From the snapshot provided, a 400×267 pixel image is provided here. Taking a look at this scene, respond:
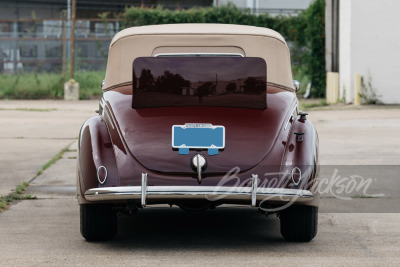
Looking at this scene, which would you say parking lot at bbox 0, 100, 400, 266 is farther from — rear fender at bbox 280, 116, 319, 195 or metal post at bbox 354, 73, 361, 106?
metal post at bbox 354, 73, 361, 106

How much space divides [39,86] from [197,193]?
23.0 metres

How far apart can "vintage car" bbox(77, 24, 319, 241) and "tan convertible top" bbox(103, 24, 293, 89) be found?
0.48 metres

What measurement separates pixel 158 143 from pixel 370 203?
2973 mm

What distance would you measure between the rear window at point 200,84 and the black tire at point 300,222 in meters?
0.78

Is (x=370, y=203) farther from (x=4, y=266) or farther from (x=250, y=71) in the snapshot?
(x=4, y=266)

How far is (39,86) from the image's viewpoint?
93.5 ft

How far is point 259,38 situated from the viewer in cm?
766

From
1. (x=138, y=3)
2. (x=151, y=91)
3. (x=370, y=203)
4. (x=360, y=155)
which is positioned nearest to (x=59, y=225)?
(x=151, y=91)

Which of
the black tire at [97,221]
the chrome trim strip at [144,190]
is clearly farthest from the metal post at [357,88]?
the chrome trim strip at [144,190]

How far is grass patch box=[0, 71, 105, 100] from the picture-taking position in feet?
92.9

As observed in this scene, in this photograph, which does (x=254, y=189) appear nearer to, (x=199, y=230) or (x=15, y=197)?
(x=199, y=230)

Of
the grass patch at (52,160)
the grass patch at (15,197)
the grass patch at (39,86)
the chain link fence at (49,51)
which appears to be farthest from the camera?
the chain link fence at (49,51)

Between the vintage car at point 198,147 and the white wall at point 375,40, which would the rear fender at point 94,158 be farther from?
the white wall at point 375,40

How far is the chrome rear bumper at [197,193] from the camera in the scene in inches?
241
